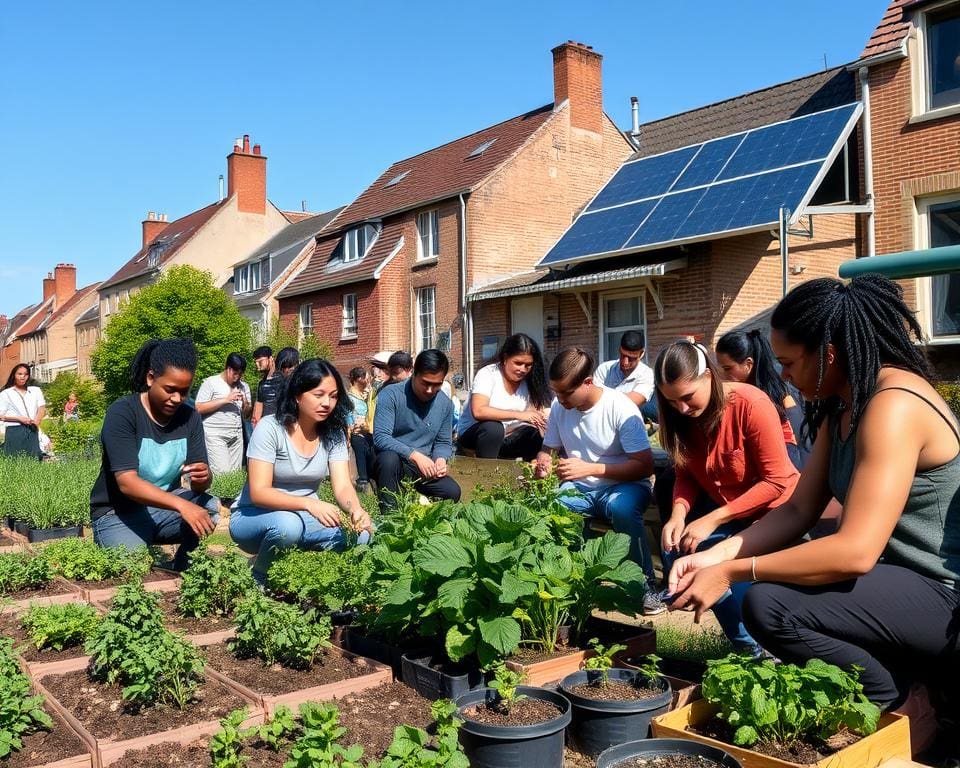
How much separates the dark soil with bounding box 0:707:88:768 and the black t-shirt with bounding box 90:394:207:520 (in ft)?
6.88

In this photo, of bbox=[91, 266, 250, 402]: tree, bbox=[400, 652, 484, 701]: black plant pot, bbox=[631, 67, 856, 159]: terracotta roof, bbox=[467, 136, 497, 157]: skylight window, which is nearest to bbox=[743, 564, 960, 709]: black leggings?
bbox=[400, 652, 484, 701]: black plant pot

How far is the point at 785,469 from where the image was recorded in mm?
3975

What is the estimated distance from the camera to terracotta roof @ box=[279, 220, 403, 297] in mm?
24438

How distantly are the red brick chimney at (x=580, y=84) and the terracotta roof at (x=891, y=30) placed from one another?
10.3 metres

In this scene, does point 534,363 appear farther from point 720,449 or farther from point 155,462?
point 155,462

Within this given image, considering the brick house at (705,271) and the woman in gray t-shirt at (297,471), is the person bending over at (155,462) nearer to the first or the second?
the woman in gray t-shirt at (297,471)

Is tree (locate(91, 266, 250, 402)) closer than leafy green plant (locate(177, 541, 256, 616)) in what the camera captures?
No

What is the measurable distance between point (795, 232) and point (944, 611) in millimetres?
12630

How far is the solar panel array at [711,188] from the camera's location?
13938 millimetres

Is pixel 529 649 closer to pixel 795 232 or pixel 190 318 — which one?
pixel 795 232

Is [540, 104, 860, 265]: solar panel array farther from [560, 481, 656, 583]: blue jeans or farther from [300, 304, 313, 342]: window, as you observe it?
[300, 304, 313, 342]: window

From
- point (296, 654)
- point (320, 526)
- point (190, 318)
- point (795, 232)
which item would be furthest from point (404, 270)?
point (296, 654)

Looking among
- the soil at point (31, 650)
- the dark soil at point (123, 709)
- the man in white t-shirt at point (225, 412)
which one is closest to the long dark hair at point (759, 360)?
the dark soil at point (123, 709)

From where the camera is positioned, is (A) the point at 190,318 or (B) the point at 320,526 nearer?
(B) the point at 320,526
